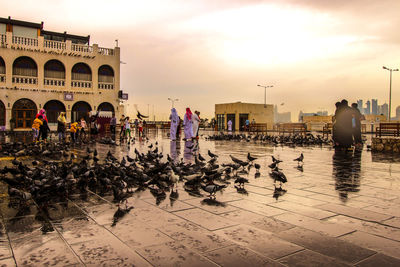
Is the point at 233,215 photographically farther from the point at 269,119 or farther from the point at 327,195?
the point at 269,119

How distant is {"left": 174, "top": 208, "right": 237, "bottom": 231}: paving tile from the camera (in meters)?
3.61

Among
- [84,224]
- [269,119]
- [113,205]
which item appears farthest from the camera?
[269,119]

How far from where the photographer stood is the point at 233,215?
4023mm

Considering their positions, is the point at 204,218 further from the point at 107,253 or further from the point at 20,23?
the point at 20,23

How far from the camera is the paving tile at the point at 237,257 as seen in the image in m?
2.64

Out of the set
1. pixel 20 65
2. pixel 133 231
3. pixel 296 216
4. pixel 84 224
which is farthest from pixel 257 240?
pixel 20 65

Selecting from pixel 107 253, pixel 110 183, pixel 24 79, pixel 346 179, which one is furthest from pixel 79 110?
pixel 107 253

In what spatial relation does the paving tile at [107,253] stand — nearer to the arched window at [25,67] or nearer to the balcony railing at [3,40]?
the arched window at [25,67]

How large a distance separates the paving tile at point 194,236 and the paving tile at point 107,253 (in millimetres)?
521

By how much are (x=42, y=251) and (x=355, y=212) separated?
12.1 feet

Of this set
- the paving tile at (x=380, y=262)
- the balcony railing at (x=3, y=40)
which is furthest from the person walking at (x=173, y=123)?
the balcony railing at (x=3, y=40)

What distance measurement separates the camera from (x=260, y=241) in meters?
3.13

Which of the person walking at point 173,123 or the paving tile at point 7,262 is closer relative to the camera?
the paving tile at point 7,262

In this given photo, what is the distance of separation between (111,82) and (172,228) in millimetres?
40121
